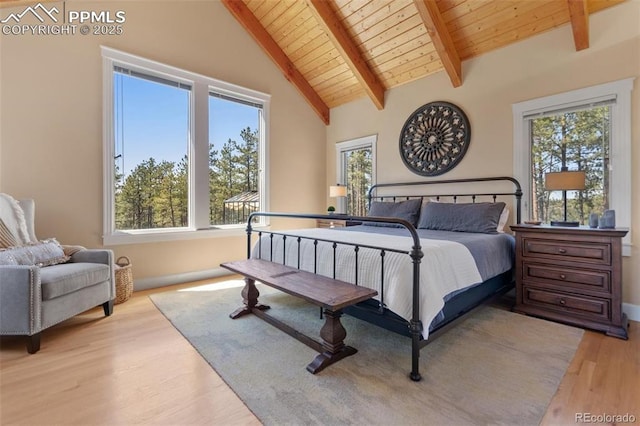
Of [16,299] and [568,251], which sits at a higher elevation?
[568,251]

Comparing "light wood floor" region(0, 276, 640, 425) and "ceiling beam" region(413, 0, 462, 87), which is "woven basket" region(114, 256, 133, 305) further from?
"ceiling beam" region(413, 0, 462, 87)

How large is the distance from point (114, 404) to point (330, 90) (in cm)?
490

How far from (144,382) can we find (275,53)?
182 inches

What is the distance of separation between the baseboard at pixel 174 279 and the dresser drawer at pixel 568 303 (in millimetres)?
3624

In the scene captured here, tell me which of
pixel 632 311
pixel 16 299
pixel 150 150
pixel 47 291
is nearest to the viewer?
pixel 16 299

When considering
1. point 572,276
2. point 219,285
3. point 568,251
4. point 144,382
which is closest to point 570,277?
point 572,276

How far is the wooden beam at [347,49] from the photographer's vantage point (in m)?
3.69

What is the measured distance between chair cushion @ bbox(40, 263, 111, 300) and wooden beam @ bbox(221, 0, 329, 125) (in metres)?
3.75

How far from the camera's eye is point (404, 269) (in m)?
1.87

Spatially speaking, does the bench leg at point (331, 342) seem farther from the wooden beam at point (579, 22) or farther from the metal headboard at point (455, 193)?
the wooden beam at point (579, 22)

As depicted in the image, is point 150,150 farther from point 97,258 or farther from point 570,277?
point 570,277

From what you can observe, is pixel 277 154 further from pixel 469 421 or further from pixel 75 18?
pixel 469 421

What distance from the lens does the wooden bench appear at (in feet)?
5.95

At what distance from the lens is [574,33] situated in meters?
2.83
